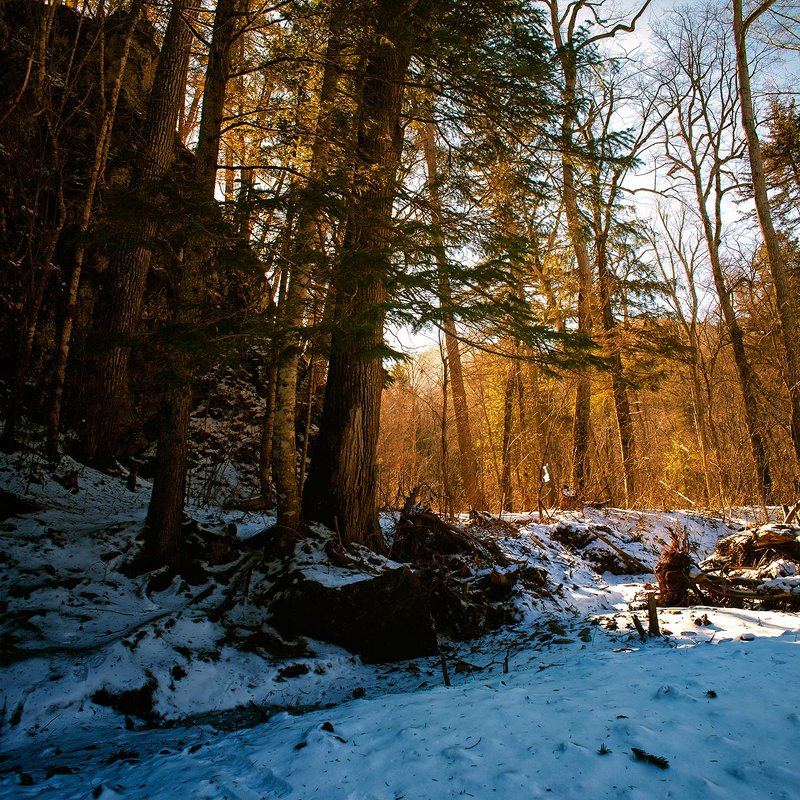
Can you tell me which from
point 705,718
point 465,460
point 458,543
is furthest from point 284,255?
point 465,460

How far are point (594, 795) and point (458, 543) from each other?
15.1 ft

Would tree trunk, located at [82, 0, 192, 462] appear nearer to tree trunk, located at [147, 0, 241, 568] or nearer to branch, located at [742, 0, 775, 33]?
tree trunk, located at [147, 0, 241, 568]

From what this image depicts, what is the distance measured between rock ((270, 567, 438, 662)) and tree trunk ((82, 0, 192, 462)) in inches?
169

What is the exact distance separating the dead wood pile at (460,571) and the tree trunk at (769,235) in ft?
22.7

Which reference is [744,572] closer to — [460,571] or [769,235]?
[460,571]

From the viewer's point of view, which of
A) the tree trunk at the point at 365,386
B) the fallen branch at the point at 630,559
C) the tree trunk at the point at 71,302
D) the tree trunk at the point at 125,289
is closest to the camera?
the tree trunk at the point at 365,386

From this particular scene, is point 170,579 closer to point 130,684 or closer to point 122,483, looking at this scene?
point 130,684

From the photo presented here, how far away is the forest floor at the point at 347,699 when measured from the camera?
6.56ft

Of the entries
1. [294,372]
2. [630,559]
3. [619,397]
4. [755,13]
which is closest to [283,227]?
[294,372]

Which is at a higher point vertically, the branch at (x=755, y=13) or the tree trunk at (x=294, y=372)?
the branch at (x=755, y=13)

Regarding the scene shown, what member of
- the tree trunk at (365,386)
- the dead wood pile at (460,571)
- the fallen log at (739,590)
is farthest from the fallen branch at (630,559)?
the tree trunk at (365,386)

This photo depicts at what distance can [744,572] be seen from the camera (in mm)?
4621

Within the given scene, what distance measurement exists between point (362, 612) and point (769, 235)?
1225 cm

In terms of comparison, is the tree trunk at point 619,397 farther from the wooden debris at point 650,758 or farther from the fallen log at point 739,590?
the wooden debris at point 650,758
